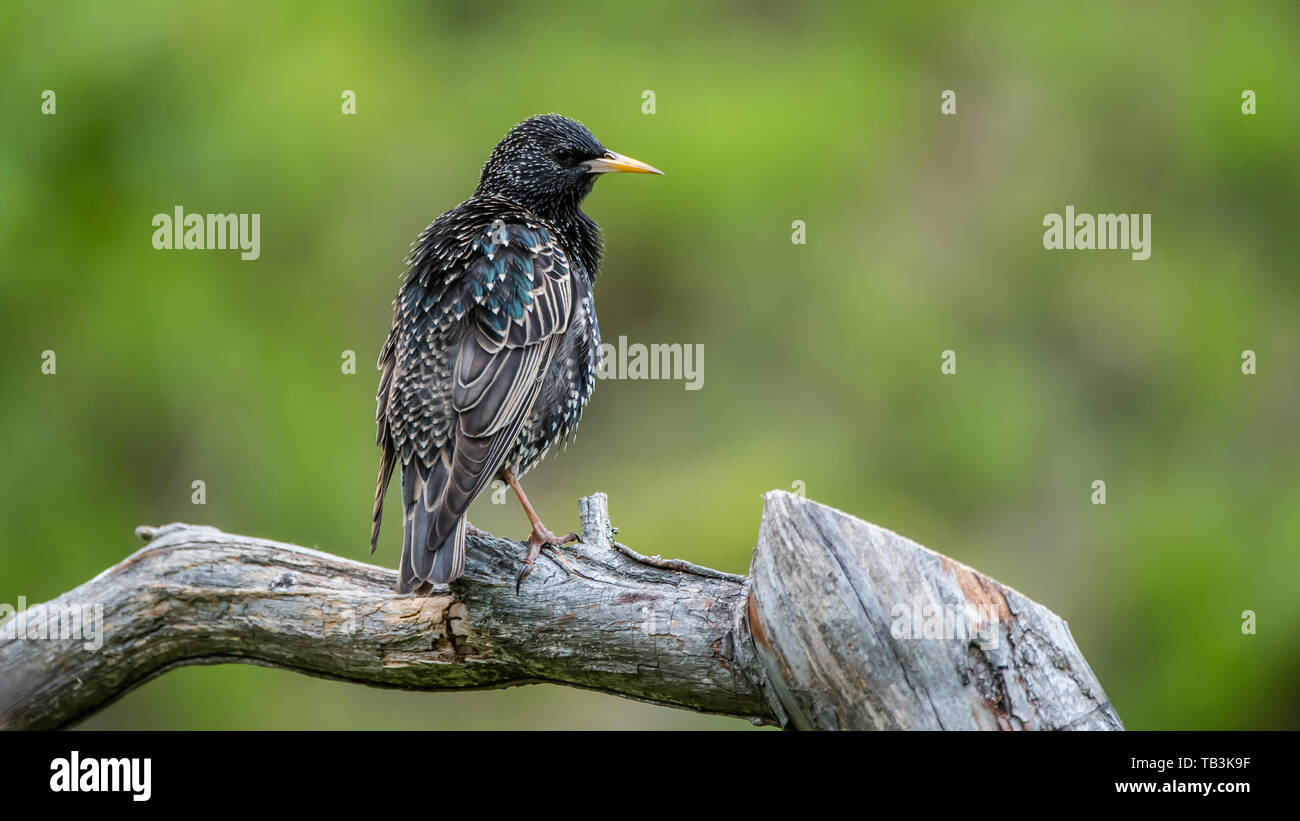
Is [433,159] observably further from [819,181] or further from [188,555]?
[188,555]

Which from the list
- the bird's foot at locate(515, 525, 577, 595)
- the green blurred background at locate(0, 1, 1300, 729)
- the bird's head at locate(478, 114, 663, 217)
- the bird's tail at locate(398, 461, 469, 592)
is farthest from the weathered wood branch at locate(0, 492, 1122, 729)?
the green blurred background at locate(0, 1, 1300, 729)

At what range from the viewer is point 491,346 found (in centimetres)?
445

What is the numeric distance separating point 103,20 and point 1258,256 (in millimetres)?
8415

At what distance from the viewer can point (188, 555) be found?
14.6 feet

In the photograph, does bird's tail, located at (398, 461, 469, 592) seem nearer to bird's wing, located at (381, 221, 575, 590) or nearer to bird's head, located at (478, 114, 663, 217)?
bird's wing, located at (381, 221, 575, 590)

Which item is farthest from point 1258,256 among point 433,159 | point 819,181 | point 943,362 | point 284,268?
point 284,268

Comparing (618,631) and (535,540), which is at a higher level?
(535,540)

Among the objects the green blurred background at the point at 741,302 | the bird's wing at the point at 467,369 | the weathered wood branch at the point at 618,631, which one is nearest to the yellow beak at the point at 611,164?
the bird's wing at the point at 467,369

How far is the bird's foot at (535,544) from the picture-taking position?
3.98m

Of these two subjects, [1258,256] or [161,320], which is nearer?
[161,320]

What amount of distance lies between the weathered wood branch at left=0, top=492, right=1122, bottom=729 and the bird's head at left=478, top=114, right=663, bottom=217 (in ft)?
4.89

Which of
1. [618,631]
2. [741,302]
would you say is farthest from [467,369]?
[741,302]

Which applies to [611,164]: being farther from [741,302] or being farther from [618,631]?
[741,302]

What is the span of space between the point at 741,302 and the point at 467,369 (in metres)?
5.36
